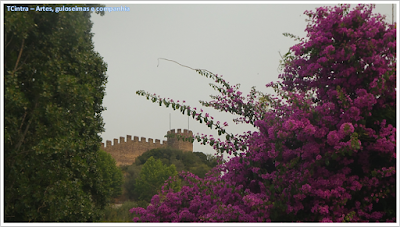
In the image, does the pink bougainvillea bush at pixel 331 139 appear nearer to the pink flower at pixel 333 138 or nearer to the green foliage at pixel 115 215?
the pink flower at pixel 333 138

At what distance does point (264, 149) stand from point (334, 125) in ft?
3.76

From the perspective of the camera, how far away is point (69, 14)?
8141 mm

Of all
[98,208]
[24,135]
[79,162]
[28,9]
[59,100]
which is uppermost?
[28,9]

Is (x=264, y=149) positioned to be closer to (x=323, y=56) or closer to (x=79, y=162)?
(x=323, y=56)

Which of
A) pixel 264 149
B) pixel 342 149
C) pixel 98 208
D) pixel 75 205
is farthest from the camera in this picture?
pixel 98 208

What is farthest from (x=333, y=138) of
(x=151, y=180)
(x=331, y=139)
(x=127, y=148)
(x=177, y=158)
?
(x=177, y=158)

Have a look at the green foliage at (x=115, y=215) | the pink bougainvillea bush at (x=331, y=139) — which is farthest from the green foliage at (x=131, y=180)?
the pink bougainvillea bush at (x=331, y=139)

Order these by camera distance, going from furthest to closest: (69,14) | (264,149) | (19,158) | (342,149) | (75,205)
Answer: (75,205)
(69,14)
(19,158)
(264,149)
(342,149)

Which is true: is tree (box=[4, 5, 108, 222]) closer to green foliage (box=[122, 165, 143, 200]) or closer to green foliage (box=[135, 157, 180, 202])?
green foliage (box=[135, 157, 180, 202])

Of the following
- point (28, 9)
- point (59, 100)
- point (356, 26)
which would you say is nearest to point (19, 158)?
point (59, 100)

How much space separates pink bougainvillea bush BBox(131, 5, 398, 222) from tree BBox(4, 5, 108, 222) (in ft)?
A: 7.93

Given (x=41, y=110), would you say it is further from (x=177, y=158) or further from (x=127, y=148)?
(x=177, y=158)

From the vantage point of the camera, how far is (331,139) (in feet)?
16.4

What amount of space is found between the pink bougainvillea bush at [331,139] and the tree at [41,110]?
2417mm
